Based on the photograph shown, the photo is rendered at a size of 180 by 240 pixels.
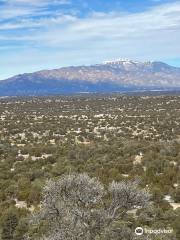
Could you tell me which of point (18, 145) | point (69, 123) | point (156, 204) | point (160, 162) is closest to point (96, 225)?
point (156, 204)

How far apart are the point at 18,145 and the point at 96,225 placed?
33.8 metres

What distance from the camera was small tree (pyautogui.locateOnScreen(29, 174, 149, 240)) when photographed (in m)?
14.4

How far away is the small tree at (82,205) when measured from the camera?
1444 centimetres

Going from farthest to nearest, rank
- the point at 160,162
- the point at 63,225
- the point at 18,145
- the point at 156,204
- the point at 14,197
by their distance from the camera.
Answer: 1. the point at 18,145
2. the point at 160,162
3. the point at 14,197
4. the point at 156,204
5. the point at 63,225

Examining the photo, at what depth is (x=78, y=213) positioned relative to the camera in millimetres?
14539

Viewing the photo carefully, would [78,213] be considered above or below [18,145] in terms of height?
above

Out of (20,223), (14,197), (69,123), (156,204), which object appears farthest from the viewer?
(69,123)

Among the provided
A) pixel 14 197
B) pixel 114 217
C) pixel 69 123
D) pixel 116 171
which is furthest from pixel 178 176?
pixel 69 123

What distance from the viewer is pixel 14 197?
2588cm

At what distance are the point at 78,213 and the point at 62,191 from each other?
800 mm

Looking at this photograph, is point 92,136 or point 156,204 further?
point 92,136

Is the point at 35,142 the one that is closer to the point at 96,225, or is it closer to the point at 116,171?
the point at 116,171

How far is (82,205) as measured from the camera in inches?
587

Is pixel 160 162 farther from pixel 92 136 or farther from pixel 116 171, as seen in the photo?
pixel 92 136
